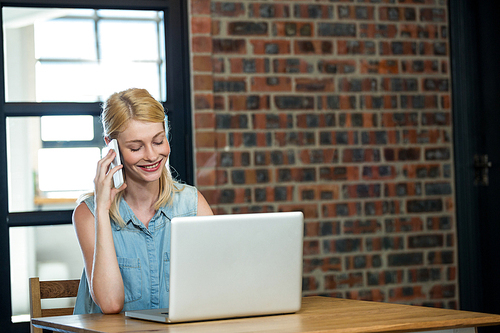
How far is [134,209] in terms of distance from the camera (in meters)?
2.14

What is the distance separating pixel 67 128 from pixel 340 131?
146 cm

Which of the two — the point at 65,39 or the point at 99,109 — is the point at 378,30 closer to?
the point at 99,109

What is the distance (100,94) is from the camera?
317 cm

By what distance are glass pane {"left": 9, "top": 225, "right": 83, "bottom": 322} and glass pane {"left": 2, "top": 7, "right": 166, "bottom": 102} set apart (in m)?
0.68

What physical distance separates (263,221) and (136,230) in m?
→ 0.66

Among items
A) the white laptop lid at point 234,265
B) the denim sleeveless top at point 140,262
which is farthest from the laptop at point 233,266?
the denim sleeveless top at point 140,262

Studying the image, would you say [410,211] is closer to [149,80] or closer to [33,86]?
[149,80]

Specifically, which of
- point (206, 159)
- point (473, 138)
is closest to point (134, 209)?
point (206, 159)

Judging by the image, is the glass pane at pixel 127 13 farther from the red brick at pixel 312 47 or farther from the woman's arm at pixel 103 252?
the woman's arm at pixel 103 252

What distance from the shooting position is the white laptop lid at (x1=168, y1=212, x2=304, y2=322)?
149 cm

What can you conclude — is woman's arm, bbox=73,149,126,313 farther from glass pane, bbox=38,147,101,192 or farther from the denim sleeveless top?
glass pane, bbox=38,147,101,192

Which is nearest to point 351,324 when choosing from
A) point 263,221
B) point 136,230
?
point 263,221

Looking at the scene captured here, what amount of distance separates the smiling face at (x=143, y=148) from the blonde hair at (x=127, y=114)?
22mm

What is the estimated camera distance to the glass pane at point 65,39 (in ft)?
10.2
